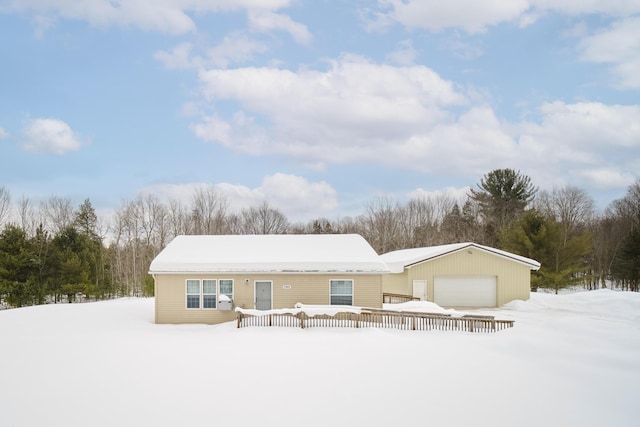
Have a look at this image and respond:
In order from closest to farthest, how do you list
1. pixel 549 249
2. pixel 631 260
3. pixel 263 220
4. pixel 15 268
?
pixel 15 268
pixel 549 249
pixel 631 260
pixel 263 220

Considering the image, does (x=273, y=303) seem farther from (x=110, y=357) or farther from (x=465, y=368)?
(x=465, y=368)

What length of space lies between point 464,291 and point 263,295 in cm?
1249

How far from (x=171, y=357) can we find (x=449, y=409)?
25.0ft

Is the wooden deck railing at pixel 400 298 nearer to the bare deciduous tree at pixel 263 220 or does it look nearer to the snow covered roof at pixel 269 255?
the snow covered roof at pixel 269 255

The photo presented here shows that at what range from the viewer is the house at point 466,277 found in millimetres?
26219

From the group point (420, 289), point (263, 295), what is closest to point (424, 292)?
point (420, 289)

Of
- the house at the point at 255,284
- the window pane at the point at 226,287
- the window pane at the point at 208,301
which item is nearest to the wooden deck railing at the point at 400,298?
the house at the point at 255,284

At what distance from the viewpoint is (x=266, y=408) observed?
8.54 metres

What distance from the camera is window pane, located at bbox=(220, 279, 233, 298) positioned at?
19641mm

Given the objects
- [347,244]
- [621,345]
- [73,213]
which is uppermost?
[73,213]

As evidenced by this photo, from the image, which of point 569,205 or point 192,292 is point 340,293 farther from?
point 569,205

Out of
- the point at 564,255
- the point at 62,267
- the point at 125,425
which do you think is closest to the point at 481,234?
the point at 564,255

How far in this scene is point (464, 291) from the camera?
26.3m

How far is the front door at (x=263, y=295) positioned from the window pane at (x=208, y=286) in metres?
1.80
